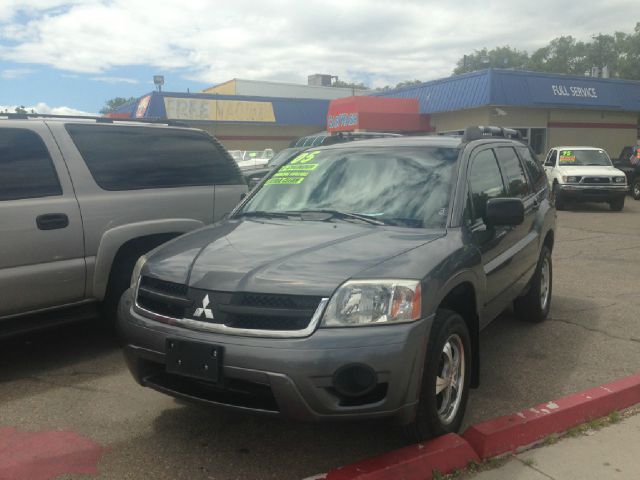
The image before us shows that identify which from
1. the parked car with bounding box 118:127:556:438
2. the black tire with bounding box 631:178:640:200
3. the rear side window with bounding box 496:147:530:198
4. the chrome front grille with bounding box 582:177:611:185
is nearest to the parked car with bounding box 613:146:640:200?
the black tire with bounding box 631:178:640:200

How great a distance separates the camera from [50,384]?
4156mm

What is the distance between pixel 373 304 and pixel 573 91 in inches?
1023

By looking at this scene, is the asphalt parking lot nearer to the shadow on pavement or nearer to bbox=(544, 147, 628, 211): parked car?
the shadow on pavement

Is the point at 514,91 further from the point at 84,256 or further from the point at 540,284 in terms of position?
the point at 84,256

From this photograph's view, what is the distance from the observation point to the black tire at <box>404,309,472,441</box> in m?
2.91

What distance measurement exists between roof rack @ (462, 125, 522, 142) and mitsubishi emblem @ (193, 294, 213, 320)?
2347 millimetres

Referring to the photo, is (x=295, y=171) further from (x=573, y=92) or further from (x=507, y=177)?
(x=573, y=92)

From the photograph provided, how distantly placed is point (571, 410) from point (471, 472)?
3.06 feet

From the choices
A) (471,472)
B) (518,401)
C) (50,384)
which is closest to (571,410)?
(518,401)

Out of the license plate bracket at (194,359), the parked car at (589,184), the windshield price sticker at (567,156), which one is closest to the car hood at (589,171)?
the parked car at (589,184)

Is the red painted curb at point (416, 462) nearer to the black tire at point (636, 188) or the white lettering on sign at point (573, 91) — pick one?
the black tire at point (636, 188)

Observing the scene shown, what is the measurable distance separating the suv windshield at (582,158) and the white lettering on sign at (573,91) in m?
8.94

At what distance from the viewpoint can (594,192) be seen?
15766 mm

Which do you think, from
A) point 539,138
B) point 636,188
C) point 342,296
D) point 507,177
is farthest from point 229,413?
point 539,138
